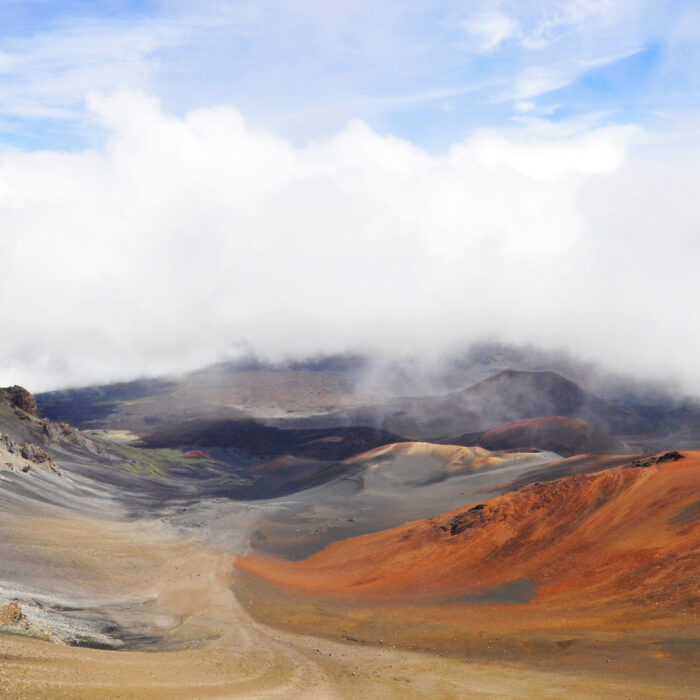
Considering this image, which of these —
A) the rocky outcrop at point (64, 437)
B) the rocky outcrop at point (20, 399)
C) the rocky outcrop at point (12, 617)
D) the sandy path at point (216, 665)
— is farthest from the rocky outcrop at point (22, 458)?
the rocky outcrop at point (12, 617)

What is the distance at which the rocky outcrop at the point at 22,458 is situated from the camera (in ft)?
174

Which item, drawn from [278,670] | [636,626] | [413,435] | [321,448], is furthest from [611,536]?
[413,435]

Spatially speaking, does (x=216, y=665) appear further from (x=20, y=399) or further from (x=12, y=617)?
(x=20, y=399)

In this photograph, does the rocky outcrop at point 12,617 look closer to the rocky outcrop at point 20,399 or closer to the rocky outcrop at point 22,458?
the rocky outcrop at point 22,458

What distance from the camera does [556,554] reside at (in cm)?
3159

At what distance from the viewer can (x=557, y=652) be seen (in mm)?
20312

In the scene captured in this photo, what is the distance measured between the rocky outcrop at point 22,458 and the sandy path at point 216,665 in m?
19.4

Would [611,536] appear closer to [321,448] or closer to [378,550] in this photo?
[378,550]

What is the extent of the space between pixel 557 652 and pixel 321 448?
12082 cm

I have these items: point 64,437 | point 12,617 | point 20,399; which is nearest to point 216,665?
point 12,617

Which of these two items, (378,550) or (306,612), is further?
(378,550)

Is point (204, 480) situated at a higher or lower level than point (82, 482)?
lower

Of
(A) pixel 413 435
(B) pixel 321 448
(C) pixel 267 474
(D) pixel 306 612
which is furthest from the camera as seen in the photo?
(A) pixel 413 435

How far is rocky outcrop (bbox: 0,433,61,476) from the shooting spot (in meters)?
53.2
